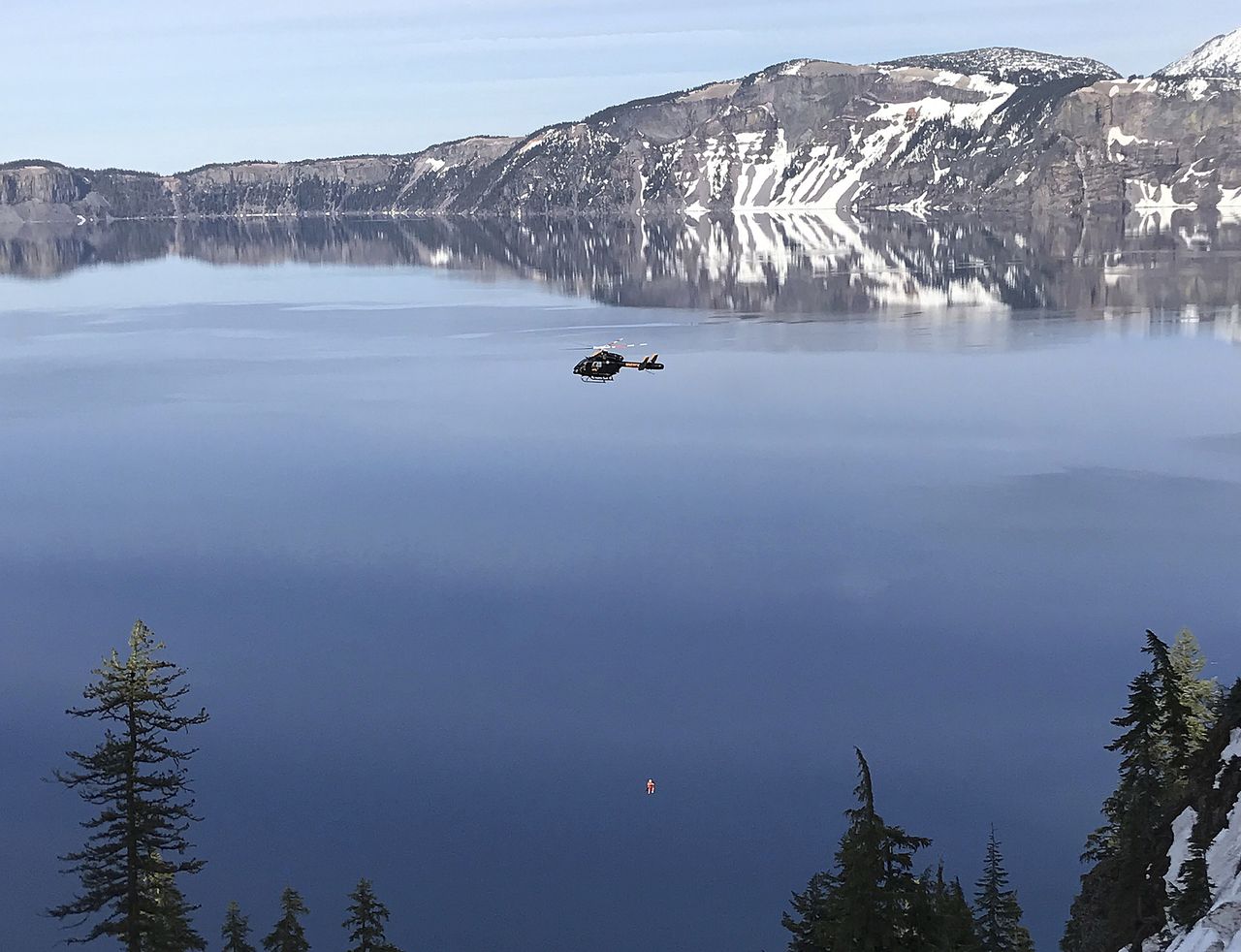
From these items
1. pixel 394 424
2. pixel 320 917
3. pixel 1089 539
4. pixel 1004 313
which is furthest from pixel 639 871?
pixel 1004 313

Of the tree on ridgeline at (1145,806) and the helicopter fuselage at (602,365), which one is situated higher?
the helicopter fuselage at (602,365)

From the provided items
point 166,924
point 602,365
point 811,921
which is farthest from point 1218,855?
point 602,365

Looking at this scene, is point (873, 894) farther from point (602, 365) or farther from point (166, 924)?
point (602, 365)

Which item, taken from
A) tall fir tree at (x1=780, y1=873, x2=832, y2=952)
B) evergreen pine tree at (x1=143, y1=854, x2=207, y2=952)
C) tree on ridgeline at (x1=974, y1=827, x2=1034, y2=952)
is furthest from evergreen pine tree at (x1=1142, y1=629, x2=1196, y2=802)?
evergreen pine tree at (x1=143, y1=854, x2=207, y2=952)

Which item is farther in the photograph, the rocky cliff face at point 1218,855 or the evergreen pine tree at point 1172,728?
the evergreen pine tree at point 1172,728

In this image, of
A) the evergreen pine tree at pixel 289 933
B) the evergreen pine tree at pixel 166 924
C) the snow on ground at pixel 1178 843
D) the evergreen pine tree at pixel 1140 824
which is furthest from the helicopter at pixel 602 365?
the evergreen pine tree at pixel 289 933

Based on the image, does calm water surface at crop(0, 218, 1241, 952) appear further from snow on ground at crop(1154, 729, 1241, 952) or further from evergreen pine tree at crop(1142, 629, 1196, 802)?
snow on ground at crop(1154, 729, 1241, 952)

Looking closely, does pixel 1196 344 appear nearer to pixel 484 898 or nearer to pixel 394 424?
pixel 394 424

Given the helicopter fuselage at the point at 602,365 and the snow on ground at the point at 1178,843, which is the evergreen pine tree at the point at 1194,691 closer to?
the snow on ground at the point at 1178,843
